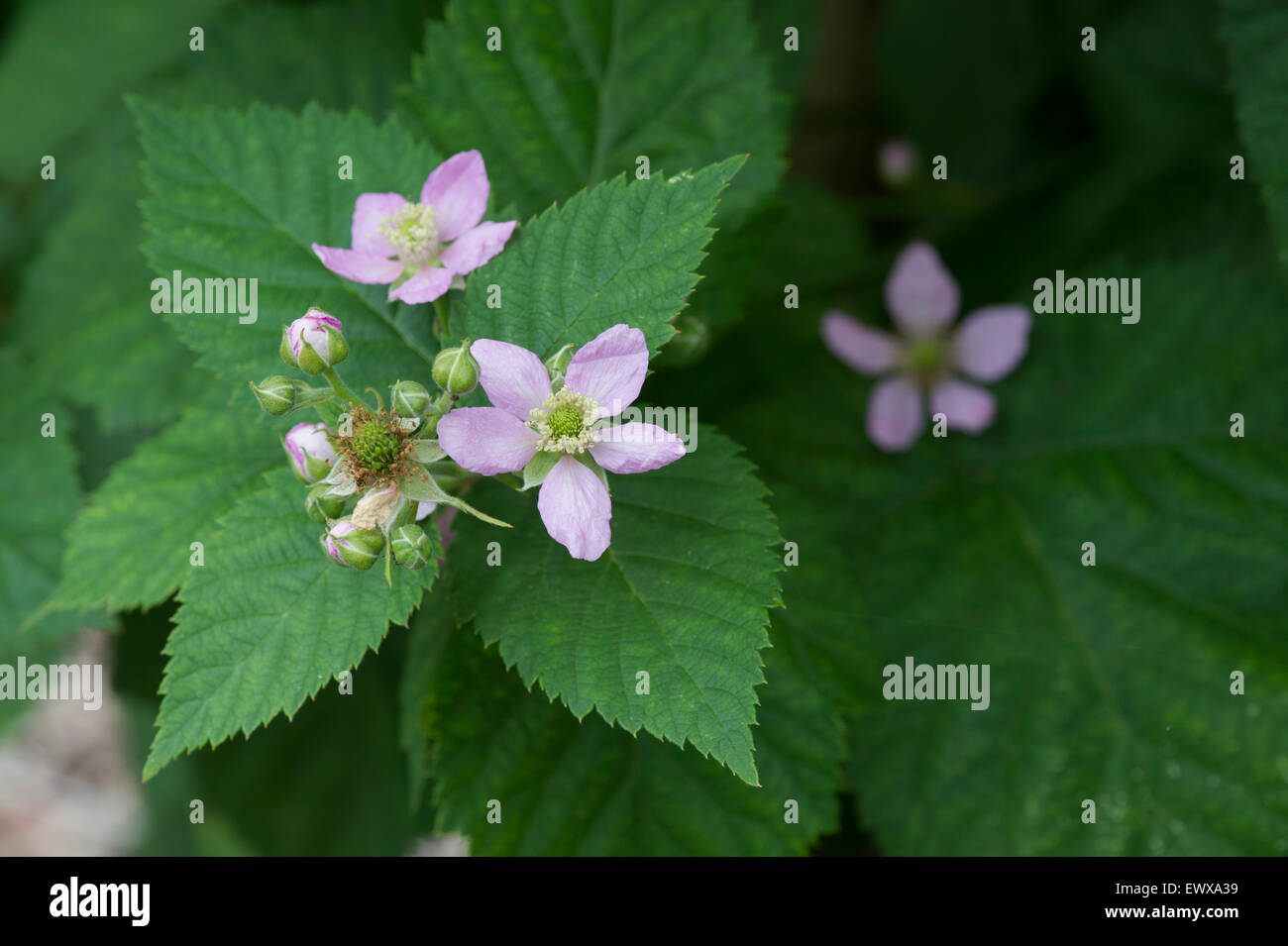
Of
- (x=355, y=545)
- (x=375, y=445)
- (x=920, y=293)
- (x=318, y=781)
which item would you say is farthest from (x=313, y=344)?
(x=318, y=781)

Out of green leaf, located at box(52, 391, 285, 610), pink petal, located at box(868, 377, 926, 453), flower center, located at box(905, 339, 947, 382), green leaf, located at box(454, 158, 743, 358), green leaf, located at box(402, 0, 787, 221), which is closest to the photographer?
green leaf, located at box(454, 158, 743, 358)

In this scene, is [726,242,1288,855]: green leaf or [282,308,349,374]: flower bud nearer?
[282,308,349,374]: flower bud

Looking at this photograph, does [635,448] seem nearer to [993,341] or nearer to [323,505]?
[323,505]

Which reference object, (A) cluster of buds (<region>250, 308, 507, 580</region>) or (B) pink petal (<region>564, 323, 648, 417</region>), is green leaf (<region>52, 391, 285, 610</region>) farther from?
(B) pink petal (<region>564, 323, 648, 417</region>)

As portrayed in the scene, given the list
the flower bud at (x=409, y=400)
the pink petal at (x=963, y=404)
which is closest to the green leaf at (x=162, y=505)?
the flower bud at (x=409, y=400)

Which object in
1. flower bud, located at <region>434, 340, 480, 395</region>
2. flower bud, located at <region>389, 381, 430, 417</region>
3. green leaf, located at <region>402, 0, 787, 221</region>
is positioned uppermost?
green leaf, located at <region>402, 0, 787, 221</region>

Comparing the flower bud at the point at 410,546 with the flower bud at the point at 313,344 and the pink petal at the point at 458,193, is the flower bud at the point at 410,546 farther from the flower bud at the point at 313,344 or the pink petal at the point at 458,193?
the pink petal at the point at 458,193

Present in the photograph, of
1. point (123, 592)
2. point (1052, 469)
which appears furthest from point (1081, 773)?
point (123, 592)

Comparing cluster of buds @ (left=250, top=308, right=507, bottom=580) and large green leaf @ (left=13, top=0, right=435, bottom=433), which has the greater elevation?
large green leaf @ (left=13, top=0, right=435, bottom=433)

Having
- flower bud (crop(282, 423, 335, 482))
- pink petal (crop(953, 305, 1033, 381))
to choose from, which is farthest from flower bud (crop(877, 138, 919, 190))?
flower bud (crop(282, 423, 335, 482))
